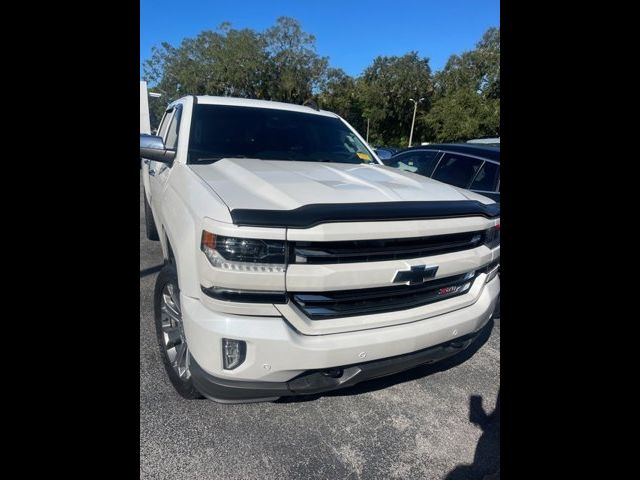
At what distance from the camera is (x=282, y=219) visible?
1.56 metres

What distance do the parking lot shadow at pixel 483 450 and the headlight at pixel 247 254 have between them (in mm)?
1423

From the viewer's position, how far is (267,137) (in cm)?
318

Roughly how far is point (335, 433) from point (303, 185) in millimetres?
1409

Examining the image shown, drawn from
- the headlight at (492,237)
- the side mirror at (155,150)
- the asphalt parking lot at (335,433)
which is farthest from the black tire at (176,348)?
the headlight at (492,237)

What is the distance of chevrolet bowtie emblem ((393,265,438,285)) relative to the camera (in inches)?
69.7

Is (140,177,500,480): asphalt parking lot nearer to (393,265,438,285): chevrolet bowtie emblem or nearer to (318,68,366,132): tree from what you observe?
(393,265,438,285): chevrolet bowtie emblem

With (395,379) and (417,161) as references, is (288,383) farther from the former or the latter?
(417,161)

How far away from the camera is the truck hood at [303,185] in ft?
5.82

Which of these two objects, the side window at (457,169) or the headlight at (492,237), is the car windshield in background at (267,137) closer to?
the headlight at (492,237)

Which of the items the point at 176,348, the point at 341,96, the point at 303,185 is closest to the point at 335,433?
the point at 176,348
